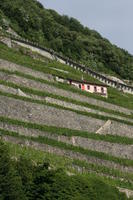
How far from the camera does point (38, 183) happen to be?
53844 millimetres

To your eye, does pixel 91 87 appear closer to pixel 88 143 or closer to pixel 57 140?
pixel 88 143

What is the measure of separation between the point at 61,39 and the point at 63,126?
96.9 meters

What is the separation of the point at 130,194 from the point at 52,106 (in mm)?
17654

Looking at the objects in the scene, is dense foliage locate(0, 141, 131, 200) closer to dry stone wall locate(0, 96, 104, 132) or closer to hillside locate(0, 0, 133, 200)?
hillside locate(0, 0, 133, 200)

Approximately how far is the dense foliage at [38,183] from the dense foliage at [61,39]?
296 ft

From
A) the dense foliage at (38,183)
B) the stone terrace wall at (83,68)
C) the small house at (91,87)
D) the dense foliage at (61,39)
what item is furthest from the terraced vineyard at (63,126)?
the dense foliage at (61,39)

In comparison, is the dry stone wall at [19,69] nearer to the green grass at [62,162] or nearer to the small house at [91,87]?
the small house at [91,87]

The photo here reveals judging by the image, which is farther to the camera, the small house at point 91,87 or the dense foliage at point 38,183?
the small house at point 91,87

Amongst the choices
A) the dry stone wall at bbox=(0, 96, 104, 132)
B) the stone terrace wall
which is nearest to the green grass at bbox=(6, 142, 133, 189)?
the dry stone wall at bbox=(0, 96, 104, 132)

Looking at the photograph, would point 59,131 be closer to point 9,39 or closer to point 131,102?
point 131,102

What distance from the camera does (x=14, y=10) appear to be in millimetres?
160375

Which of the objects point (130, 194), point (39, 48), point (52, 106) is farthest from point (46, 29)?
point (130, 194)

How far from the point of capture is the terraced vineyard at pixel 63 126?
66.3 m

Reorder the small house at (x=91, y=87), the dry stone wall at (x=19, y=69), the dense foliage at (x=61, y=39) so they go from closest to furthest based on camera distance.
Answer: the dry stone wall at (x=19, y=69), the small house at (x=91, y=87), the dense foliage at (x=61, y=39)
